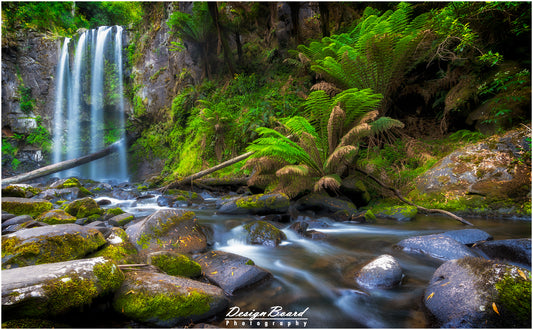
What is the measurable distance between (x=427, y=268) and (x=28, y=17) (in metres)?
22.2

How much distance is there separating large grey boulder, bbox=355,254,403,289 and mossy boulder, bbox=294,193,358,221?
1971 millimetres

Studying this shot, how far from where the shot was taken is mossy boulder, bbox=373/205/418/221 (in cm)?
360

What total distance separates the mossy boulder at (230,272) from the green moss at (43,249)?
96 centimetres

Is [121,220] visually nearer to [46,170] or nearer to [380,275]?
[380,275]

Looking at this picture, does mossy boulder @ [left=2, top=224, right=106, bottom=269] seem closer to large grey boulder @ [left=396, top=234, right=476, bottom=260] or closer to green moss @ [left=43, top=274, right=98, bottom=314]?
green moss @ [left=43, top=274, right=98, bottom=314]

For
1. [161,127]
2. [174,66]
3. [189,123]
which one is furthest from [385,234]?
[174,66]

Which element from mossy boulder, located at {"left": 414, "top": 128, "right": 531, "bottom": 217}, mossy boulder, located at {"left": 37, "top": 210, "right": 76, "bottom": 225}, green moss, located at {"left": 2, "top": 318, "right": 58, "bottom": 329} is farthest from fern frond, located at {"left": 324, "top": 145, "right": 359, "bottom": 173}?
mossy boulder, located at {"left": 37, "top": 210, "right": 76, "bottom": 225}

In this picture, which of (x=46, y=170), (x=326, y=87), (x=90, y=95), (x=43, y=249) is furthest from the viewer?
(x=90, y=95)

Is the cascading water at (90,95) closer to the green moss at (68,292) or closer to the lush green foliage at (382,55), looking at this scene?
the lush green foliage at (382,55)

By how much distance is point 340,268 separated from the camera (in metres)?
2.14

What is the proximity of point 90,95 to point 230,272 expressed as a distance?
17.8 m

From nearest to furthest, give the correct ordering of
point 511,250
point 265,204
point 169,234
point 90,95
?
point 511,250, point 169,234, point 265,204, point 90,95

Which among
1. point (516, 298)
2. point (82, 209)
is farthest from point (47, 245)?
point (516, 298)

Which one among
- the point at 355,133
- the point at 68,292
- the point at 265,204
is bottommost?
the point at 265,204
